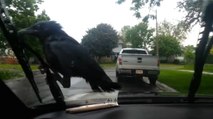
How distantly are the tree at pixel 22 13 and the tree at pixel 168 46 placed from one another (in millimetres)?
500

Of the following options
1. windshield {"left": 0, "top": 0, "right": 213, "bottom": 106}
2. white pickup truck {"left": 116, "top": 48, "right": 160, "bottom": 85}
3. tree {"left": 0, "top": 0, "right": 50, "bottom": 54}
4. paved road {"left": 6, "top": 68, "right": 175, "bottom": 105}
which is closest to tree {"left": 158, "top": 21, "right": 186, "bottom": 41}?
windshield {"left": 0, "top": 0, "right": 213, "bottom": 106}

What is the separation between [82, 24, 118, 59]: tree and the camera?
4.54ft

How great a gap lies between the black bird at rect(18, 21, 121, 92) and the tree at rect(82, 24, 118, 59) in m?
0.03

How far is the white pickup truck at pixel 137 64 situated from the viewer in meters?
1.54

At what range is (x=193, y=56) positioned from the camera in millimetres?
1382

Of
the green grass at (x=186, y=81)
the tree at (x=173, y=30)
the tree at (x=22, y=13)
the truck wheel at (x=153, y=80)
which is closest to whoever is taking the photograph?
the tree at (x=22, y=13)

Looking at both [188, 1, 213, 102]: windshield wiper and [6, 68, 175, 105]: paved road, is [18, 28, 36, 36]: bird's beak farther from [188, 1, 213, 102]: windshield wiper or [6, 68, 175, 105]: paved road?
[188, 1, 213, 102]: windshield wiper

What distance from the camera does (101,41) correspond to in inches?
54.7

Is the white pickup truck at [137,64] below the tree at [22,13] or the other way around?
below

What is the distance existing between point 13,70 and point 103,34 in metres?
0.41

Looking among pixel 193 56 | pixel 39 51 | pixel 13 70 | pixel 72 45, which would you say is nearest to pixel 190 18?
pixel 193 56

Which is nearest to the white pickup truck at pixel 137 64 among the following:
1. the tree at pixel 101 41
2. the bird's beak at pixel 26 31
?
the tree at pixel 101 41

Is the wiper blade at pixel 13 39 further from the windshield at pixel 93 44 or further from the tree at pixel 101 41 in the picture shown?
the tree at pixel 101 41

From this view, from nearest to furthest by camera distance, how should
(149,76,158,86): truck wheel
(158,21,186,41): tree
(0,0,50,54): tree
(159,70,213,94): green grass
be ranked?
(0,0,50,54): tree
(158,21,186,41): tree
(159,70,213,94): green grass
(149,76,158,86): truck wheel
